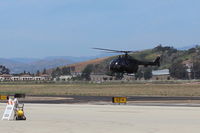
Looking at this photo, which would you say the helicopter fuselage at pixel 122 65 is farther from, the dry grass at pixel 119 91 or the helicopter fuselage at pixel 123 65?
the dry grass at pixel 119 91

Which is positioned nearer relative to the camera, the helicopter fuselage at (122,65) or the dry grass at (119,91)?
the helicopter fuselage at (122,65)

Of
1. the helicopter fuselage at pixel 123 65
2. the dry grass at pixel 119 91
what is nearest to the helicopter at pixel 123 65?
the helicopter fuselage at pixel 123 65

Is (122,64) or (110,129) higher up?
(122,64)

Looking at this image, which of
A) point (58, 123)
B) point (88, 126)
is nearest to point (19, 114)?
point (58, 123)

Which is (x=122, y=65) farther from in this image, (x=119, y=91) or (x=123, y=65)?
(x=119, y=91)

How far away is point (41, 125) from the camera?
81.9 ft

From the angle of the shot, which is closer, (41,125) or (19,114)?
(41,125)

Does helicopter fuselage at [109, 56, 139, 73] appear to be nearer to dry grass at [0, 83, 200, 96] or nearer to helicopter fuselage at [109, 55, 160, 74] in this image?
helicopter fuselage at [109, 55, 160, 74]

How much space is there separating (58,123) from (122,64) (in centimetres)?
2985

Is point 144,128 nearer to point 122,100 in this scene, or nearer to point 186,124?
point 186,124

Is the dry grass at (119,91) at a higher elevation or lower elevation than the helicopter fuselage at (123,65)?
lower

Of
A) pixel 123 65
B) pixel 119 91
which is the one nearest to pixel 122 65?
pixel 123 65

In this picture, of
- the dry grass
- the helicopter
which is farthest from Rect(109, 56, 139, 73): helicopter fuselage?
the dry grass

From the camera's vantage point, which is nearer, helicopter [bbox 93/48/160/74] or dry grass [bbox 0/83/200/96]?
helicopter [bbox 93/48/160/74]
